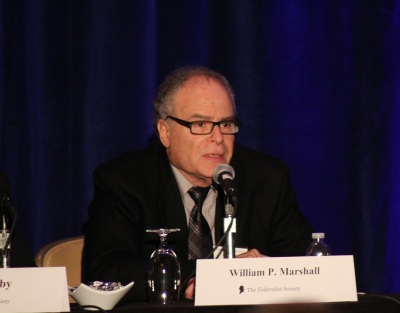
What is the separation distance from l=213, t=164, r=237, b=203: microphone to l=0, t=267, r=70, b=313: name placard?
0.60m

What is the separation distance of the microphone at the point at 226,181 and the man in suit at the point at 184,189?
2.04 ft

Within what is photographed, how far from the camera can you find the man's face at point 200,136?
3303mm

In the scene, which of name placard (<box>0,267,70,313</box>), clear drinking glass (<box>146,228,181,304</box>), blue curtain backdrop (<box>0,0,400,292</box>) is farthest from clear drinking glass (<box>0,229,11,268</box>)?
blue curtain backdrop (<box>0,0,400,292</box>)

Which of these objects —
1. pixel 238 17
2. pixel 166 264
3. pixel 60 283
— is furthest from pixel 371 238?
pixel 60 283

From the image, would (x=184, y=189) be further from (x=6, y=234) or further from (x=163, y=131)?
(x=6, y=234)

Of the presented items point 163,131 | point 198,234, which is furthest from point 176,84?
point 198,234

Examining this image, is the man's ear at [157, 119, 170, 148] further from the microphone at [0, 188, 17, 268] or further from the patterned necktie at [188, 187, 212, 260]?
the microphone at [0, 188, 17, 268]

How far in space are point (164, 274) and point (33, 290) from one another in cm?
52

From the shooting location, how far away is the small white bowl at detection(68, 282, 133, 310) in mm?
2232

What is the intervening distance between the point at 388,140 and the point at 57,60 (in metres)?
1.82

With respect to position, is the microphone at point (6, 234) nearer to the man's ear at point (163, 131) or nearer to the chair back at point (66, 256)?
the chair back at point (66, 256)

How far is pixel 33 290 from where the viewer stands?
2.08m

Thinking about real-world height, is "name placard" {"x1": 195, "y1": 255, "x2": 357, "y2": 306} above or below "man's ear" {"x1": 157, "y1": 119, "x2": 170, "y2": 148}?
below

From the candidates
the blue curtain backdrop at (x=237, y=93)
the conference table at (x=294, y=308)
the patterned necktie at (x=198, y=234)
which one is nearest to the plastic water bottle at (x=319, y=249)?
the patterned necktie at (x=198, y=234)
